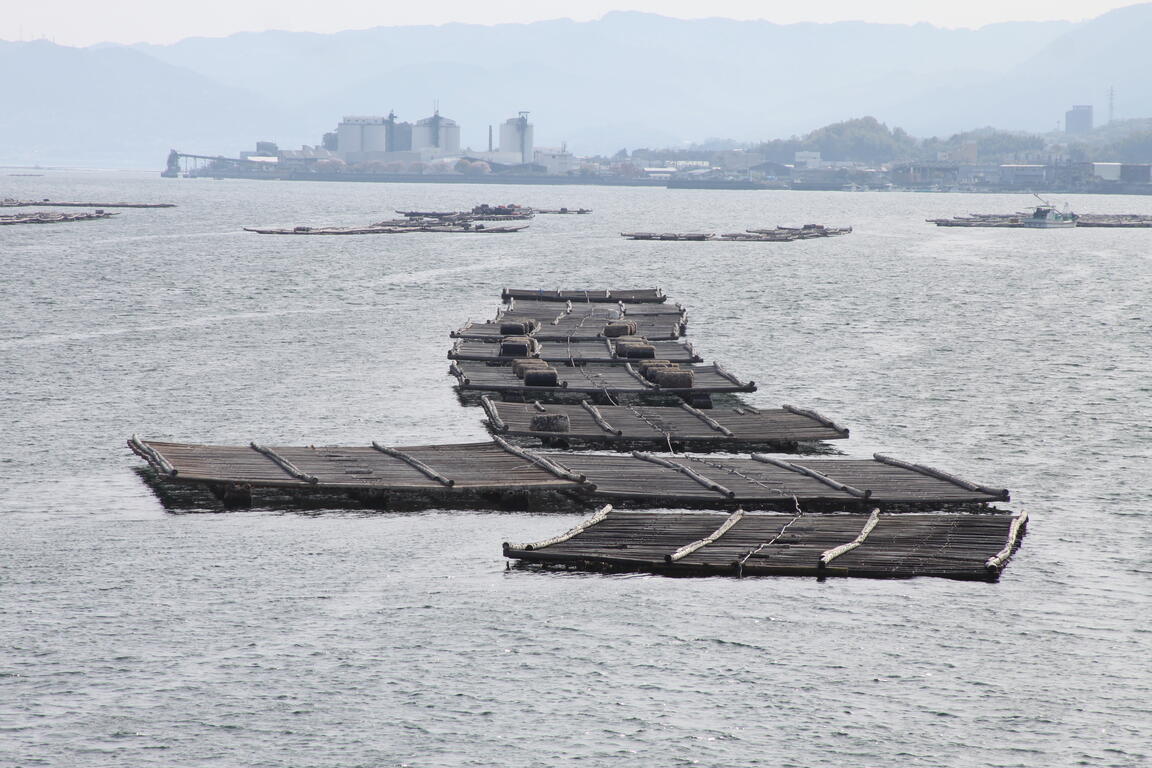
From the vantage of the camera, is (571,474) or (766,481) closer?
(571,474)

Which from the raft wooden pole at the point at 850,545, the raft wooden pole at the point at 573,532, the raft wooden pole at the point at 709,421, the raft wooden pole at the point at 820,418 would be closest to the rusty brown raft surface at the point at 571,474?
the raft wooden pole at the point at 573,532

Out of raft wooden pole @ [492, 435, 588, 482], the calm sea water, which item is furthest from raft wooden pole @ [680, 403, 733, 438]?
raft wooden pole @ [492, 435, 588, 482]

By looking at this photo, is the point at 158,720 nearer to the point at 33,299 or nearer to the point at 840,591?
the point at 840,591

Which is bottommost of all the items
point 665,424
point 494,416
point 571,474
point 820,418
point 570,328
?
point 571,474

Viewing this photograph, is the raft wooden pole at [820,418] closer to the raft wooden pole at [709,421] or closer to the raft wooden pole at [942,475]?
the raft wooden pole at [942,475]

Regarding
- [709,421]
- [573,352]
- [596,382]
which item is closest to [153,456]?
[709,421]

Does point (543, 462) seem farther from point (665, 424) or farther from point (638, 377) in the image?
point (638, 377)

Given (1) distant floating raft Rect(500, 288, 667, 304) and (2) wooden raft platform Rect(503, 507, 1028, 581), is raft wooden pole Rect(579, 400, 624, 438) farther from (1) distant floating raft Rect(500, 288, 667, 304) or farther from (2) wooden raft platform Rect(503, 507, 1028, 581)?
(1) distant floating raft Rect(500, 288, 667, 304)
